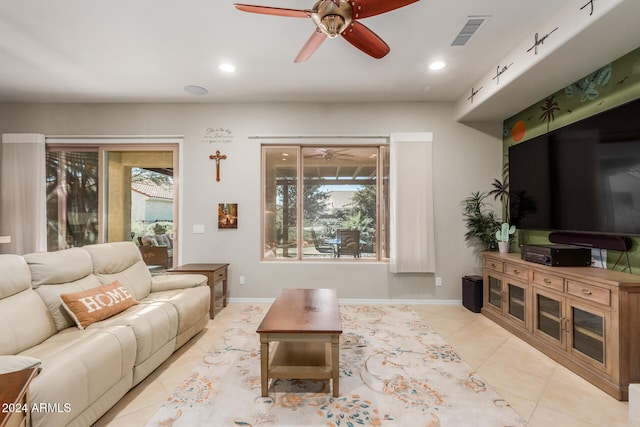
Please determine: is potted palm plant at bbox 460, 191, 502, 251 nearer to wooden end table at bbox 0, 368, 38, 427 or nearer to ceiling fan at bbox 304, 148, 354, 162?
ceiling fan at bbox 304, 148, 354, 162

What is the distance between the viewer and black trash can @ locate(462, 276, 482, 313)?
3764 mm

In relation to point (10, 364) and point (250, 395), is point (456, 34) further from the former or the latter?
point (10, 364)

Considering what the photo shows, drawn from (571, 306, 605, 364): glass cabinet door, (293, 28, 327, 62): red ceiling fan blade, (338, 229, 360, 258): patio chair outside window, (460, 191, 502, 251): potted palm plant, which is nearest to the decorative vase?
(460, 191, 502, 251): potted palm plant

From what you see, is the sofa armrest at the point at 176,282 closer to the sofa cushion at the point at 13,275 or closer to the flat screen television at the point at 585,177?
the sofa cushion at the point at 13,275

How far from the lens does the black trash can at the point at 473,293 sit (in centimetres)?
376

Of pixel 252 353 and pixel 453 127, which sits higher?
pixel 453 127

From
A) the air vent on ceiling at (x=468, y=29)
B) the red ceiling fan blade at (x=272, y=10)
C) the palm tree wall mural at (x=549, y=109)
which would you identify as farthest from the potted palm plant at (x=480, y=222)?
the red ceiling fan blade at (x=272, y=10)

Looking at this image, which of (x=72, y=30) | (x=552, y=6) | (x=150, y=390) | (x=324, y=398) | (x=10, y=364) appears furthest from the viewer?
(x=72, y=30)

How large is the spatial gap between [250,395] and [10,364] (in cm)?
131

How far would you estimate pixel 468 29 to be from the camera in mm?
2566

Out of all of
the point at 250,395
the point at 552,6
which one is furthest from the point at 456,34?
the point at 250,395

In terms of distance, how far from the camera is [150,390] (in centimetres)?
209

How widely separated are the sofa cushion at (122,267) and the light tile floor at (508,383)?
0.77 meters

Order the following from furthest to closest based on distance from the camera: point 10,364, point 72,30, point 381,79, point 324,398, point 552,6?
1. point 381,79
2. point 72,30
3. point 552,6
4. point 324,398
5. point 10,364
